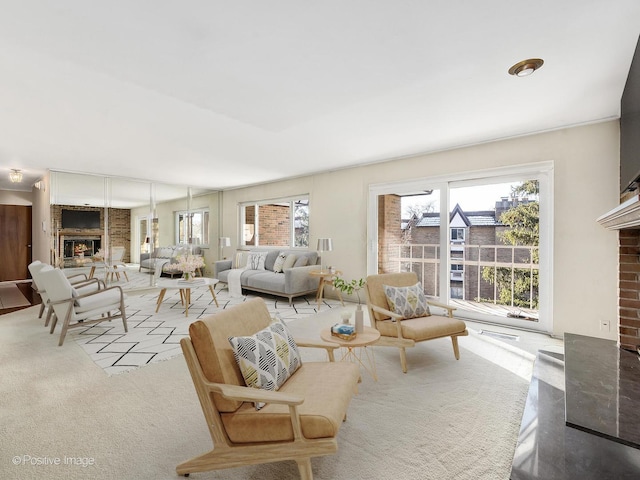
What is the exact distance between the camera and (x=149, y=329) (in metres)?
3.95

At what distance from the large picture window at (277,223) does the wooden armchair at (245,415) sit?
5.09 metres

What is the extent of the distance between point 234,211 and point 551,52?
282 inches

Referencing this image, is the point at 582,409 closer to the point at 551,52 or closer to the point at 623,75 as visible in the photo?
the point at 551,52

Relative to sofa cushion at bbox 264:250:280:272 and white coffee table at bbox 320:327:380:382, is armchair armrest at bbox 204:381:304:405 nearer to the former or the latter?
white coffee table at bbox 320:327:380:382

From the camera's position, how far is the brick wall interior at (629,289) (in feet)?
8.31

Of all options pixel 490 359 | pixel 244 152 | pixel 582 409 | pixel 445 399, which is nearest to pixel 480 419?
pixel 445 399

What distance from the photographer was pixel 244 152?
185 inches

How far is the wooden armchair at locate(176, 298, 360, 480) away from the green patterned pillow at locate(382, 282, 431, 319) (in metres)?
1.64

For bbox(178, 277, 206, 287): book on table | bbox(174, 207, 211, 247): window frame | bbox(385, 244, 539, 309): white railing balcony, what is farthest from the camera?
bbox(174, 207, 211, 247): window frame

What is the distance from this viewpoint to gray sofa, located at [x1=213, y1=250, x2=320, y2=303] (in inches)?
211

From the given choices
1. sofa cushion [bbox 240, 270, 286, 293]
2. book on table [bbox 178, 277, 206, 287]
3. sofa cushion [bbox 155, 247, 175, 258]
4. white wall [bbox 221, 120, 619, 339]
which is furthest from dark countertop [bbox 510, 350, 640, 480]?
sofa cushion [bbox 155, 247, 175, 258]

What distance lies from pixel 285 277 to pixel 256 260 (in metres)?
1.56

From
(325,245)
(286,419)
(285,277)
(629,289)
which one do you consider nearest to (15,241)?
(285,277)

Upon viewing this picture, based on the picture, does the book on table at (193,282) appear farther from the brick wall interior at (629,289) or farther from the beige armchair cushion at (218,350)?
the brick wall interior at (629,289)
